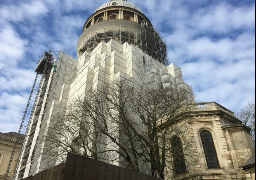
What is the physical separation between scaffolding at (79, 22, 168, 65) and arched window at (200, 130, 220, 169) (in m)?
17.1

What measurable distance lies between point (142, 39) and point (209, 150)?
19.7 m

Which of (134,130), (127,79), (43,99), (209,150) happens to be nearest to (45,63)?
(43,99)

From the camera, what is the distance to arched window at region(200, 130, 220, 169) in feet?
52.7

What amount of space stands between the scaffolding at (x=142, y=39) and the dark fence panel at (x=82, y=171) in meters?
24.6

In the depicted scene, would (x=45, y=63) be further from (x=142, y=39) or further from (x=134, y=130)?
(x=134, y=130)

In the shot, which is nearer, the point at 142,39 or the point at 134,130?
the point at 134,130

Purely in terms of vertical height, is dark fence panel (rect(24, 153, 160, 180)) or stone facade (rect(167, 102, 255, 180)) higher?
stone facade (rect(167, 102, 255, 180))

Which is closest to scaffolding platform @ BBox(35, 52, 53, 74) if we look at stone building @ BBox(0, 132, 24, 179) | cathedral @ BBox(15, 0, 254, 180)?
cathedral @ BBox(15, 0, 254, 180)

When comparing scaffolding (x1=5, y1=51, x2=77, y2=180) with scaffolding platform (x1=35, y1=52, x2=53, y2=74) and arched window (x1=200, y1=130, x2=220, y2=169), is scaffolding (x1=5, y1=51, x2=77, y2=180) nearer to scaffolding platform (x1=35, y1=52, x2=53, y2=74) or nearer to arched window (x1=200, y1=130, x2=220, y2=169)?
scaffolding platform (x1=35, y1=52, x2=53, y2=74)

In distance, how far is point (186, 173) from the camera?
16141mm

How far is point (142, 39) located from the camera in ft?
105

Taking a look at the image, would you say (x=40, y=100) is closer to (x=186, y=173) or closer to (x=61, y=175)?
(x=186, y=173)

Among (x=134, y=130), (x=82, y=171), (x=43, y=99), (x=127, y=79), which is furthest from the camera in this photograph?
(x=43, y=99)

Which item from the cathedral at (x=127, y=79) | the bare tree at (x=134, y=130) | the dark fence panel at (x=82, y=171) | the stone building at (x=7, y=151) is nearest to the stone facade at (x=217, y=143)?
the cathedral at (x=127, y=79)
